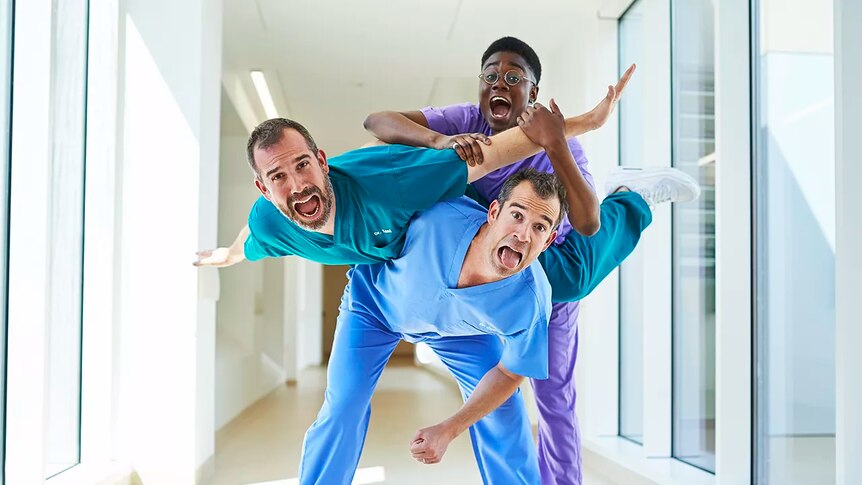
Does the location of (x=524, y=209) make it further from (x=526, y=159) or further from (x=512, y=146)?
(x=526, y=159)

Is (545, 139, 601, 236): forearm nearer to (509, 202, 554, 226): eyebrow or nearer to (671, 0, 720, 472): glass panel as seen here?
(509, 202, 554, 226): eyebrow

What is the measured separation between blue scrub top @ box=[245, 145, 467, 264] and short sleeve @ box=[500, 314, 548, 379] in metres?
0.38

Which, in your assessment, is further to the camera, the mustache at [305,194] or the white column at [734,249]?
the white column at [734,249]

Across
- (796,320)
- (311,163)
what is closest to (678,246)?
(796,320)

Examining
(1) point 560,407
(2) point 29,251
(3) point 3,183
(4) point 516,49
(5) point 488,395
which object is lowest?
(1) point 560,407

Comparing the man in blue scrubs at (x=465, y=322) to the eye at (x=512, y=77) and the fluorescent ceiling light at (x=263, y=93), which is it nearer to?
the eye at (x=512, y=77)

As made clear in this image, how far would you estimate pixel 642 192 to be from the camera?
268 cm

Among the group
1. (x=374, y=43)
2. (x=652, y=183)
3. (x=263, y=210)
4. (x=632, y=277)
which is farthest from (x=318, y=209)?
(x=374, y=43)

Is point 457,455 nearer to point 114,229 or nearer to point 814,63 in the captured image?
point 114,229

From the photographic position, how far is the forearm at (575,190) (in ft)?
6.35

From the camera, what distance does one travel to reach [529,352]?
200 centimetres

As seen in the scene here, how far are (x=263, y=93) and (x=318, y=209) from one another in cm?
479

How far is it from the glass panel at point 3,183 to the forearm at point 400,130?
1.14m

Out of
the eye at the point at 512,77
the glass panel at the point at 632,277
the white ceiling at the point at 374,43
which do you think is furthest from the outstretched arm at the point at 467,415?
the white ceiling at the point at 374,43
